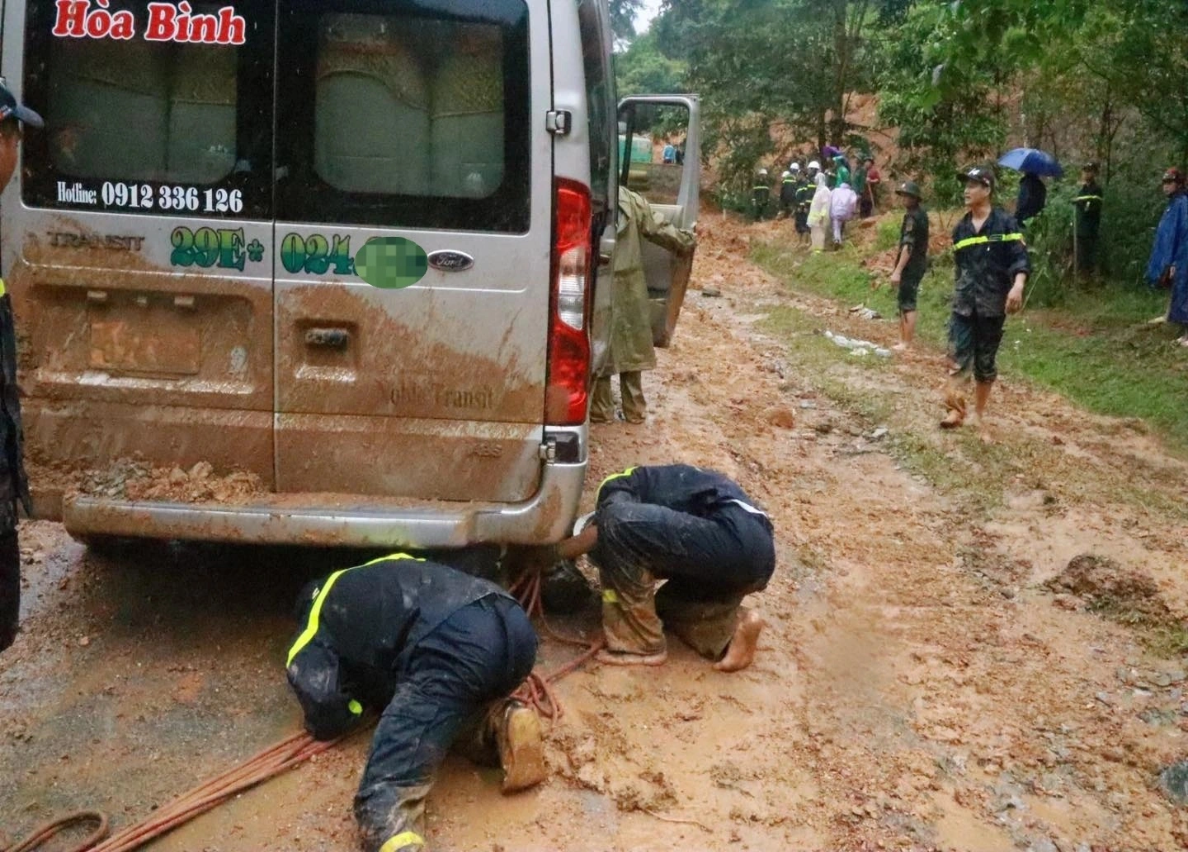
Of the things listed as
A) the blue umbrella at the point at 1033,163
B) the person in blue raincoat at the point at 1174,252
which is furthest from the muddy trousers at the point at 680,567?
the blue umbrella at the point at 1033,163

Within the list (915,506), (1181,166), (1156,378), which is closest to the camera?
(915,506)

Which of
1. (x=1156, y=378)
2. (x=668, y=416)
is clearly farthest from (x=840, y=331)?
(x=668, y=416)

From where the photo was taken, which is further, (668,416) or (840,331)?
(840,331)

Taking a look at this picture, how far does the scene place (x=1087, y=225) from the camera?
13.4 meters

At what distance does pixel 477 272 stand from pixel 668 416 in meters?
4.36

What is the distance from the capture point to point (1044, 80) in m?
14.6

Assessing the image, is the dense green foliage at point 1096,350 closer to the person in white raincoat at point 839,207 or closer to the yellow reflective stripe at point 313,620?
the person in white raincoat at point 839,207

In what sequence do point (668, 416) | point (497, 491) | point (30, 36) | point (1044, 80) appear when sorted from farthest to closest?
point (1044, 80) < point (668, 416) < point (497, 491) < point (30, 36)

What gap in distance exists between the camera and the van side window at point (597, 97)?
12.9 ft

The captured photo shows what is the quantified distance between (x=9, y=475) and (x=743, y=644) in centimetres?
242

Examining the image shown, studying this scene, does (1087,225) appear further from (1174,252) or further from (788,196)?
(788,196)

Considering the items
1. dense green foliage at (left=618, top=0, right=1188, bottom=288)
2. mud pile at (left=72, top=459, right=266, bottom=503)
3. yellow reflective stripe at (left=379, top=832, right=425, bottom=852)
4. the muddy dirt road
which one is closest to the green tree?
dense green foliage at (left=618, top=0, right=1188, bottom=288)

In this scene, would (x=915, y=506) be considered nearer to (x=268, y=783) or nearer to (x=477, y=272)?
(x=477, y=272)

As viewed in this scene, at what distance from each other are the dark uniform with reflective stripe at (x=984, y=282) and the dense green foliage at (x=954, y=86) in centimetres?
130
